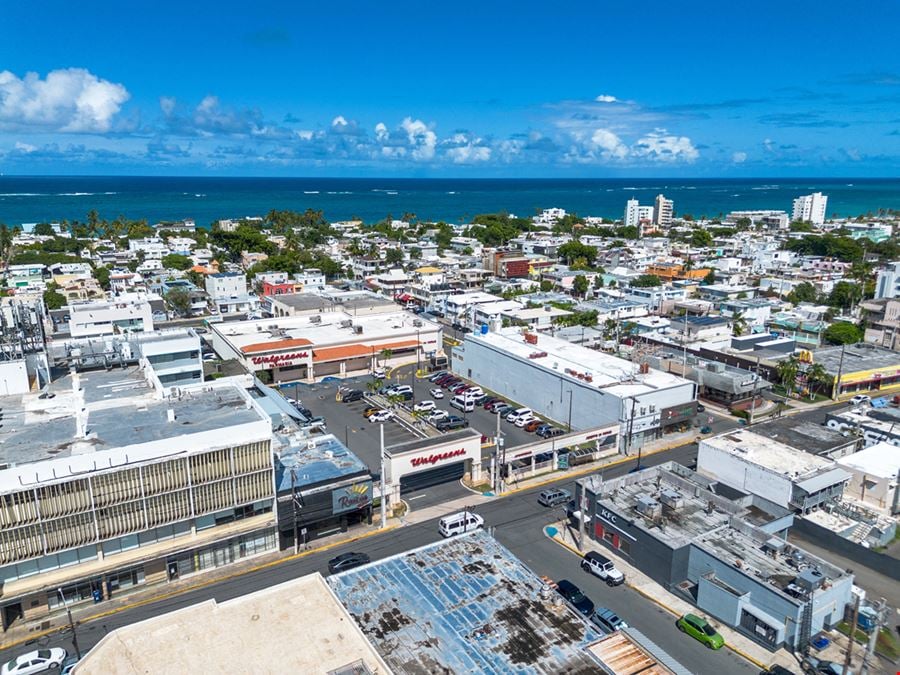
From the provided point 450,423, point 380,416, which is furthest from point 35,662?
point 450,423

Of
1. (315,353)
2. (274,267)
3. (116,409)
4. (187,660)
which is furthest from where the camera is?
(274,267)

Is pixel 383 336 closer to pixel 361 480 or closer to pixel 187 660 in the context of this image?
pixel 361 480

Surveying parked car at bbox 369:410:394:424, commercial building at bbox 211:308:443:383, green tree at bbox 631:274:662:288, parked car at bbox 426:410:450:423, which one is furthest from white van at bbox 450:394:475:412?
green tree at bbox 631:274:662:288

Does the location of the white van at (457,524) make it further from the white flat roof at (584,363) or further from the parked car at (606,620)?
the white flat roof at (584,363)

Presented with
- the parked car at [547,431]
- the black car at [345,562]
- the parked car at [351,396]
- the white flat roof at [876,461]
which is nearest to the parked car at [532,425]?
the parked car at [547,431]

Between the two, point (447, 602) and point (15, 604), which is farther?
point (15, 604)

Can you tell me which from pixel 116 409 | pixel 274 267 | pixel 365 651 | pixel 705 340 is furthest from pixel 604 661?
pixel 274 267
